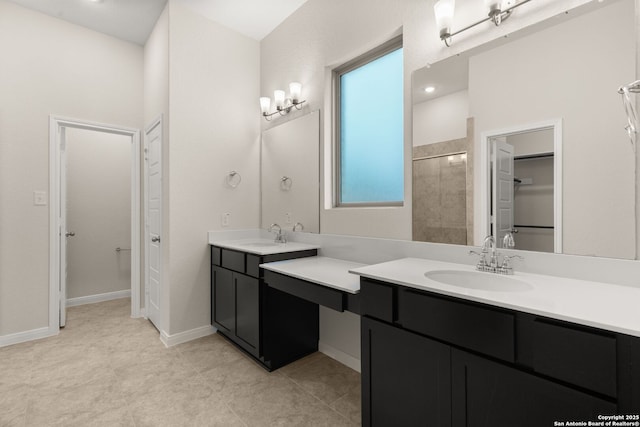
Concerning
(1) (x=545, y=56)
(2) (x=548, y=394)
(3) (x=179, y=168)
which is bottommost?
(2) (x=548, y=394)

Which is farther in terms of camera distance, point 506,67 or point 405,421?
point 506,67

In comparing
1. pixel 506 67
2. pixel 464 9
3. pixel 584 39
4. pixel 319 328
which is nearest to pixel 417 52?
pixel 464 9

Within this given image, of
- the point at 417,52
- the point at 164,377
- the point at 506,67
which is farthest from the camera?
the point at 164,377

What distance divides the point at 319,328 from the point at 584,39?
238 cm

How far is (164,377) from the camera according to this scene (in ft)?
7.05

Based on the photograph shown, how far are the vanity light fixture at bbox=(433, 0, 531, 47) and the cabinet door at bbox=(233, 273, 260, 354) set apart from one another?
75.9 inches

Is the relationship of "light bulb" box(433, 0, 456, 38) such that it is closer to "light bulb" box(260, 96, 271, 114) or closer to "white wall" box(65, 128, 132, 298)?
"light bulb" box(260, 96, 271, 114)

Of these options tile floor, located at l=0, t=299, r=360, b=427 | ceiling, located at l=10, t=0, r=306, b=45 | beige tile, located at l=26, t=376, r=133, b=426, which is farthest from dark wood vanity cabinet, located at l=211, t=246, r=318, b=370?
ceiling, located at l=10, t=0, r=306, b=45

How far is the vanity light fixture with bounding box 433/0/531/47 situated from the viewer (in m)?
1.47

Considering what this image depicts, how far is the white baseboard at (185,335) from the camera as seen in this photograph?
2.64 meters

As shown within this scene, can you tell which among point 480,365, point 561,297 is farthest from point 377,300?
point 561,297

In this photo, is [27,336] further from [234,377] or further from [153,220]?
[234,377]

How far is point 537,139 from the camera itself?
56.2 inches

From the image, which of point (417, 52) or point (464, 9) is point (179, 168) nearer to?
point (417, 52)
